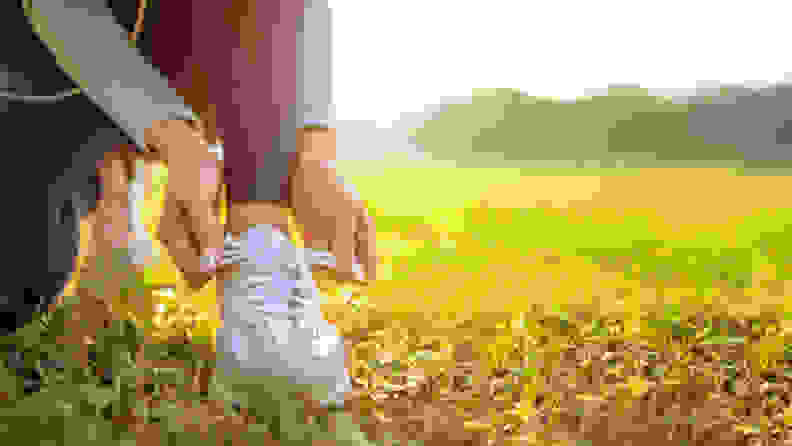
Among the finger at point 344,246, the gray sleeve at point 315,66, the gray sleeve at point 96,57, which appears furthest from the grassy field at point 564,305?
the gray sleeve at point 96,57

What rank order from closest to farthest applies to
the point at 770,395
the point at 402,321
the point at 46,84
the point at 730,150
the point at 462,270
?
the point at 46,84 < the point at 770,395 < the point at 402,321 < the point at 462,270 < the point at 730,150

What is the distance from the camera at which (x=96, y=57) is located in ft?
4.46

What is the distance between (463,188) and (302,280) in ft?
4.41

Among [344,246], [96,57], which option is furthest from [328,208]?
[96,57]

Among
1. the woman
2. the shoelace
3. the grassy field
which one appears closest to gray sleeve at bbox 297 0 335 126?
the woman

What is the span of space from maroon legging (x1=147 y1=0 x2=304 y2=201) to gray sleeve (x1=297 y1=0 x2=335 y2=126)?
0.02 meters

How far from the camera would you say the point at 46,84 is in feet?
4.58

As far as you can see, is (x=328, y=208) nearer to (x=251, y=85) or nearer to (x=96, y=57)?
(x=251, y=85)

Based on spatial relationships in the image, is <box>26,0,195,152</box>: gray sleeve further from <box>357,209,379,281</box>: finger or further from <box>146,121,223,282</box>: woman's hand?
<box>357,209,379,281</box>: finger

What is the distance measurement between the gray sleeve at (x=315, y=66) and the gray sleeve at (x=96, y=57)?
1.17ft

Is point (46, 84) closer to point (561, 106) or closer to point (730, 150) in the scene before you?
point (561, 106)

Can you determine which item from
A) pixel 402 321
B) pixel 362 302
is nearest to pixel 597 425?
pixel 402 321

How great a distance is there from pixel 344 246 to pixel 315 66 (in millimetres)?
430

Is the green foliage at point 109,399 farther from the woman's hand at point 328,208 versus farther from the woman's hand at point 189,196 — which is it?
the woman's hand at point 328,208
